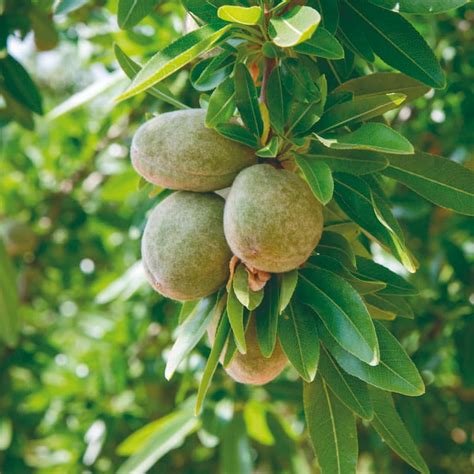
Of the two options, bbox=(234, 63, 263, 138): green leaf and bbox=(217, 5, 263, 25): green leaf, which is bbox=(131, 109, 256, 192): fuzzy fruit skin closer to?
bbox=(234, 63, 263, 138): green leaf

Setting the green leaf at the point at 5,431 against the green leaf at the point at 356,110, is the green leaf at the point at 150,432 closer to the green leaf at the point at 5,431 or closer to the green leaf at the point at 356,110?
the green leaf at the point at 5,431

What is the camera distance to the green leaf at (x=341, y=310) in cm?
112

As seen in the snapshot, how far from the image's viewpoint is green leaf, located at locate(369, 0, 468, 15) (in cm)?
118

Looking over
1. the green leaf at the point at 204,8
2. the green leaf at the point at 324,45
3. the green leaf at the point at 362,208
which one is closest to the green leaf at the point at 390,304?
the green leaf at the point at 362,208

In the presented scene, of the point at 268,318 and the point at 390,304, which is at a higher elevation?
the point at 268,318

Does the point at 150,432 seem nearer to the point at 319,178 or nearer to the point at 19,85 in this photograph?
the point at 19,85

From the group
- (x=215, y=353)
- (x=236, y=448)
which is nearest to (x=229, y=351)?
(x=215, y=353)

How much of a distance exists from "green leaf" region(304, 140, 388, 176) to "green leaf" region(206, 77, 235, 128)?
0.51 ft

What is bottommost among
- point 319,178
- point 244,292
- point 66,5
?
point 244,292

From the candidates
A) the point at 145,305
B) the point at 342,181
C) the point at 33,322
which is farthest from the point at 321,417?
the point at 33,322

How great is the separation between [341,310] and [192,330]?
10.7 inches

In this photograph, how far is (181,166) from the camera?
4.06 feet

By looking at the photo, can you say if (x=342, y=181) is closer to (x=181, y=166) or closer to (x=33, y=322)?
(x=181, y=166)

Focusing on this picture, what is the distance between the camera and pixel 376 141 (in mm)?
1113
